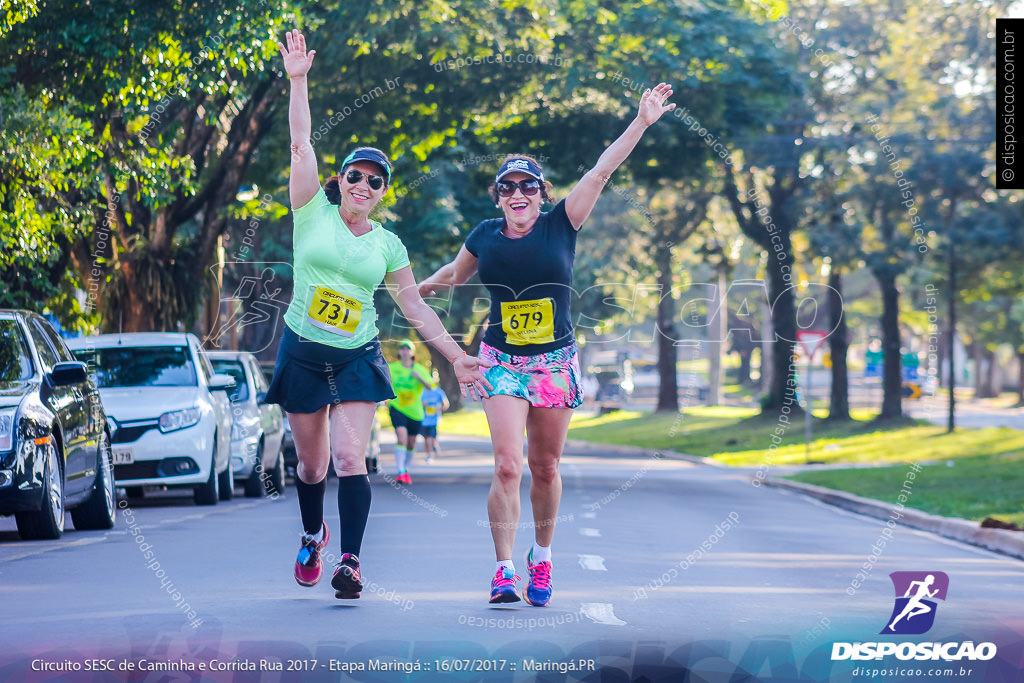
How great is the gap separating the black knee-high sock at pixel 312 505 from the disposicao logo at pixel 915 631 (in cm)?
244

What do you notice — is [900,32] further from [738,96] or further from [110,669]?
[110,669]

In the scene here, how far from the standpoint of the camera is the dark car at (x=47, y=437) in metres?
10.0

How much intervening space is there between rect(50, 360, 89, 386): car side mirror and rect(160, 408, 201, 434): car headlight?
11.6ft

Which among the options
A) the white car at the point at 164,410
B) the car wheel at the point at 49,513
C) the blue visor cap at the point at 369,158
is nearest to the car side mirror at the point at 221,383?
the white car at the point at 164,410

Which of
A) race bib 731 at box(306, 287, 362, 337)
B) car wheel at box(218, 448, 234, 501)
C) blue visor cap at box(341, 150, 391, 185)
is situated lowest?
car wheel at box(218, 448, 234, 501)

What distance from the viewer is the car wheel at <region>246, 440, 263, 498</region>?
658 inches

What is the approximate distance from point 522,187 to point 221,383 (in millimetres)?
7902

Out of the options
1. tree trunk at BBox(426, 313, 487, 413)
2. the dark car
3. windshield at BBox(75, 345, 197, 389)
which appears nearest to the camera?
the dark car

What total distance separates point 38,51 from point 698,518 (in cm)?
777

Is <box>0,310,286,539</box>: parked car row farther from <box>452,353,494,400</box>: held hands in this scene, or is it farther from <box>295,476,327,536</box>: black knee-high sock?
<box>452,353,494,400</box>: held hands

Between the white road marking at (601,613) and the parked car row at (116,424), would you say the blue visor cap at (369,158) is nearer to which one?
the parked car row at (116,424)

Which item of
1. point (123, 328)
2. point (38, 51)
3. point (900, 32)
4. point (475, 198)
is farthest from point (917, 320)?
point (38, 51)

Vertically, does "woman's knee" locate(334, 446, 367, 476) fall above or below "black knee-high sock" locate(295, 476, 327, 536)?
above

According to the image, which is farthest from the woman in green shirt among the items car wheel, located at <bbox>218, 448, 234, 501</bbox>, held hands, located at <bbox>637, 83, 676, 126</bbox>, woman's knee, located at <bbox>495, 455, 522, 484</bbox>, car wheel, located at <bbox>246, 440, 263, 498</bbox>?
car wheel, located at <bbox>246, 440, 263, 498</bbox>
